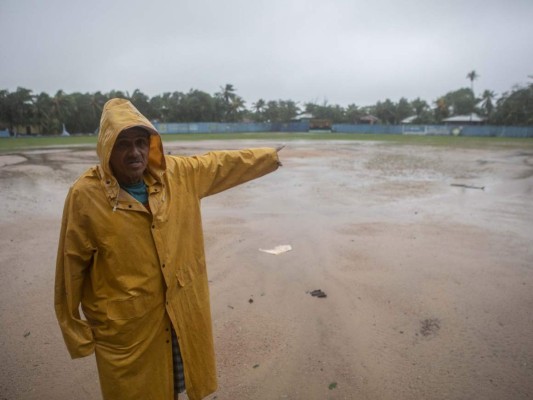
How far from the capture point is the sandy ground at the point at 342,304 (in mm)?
3008

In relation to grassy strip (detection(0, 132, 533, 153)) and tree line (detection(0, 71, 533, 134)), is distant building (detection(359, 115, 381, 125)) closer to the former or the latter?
tree line (detection(0, 71, 533, 134))

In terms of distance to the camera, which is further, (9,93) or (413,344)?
(9,93)

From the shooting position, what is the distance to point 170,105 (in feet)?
240

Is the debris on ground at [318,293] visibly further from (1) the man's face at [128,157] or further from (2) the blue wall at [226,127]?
(2) the blue wall at [226,127]

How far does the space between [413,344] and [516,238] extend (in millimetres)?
4342

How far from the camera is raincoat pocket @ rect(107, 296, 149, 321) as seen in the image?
1.87m

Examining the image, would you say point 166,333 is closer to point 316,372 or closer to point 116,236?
point 116,236

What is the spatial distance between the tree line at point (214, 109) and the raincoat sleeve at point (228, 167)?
216 feet

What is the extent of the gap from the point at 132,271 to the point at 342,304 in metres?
2.90

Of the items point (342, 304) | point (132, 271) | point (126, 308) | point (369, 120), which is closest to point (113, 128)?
point (132, 271)

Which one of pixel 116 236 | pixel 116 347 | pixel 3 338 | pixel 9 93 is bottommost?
pixel 3 338

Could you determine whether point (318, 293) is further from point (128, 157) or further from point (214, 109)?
point (214, 109)

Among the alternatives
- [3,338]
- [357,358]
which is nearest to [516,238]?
[357,358]

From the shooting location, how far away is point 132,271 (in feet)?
6.15
